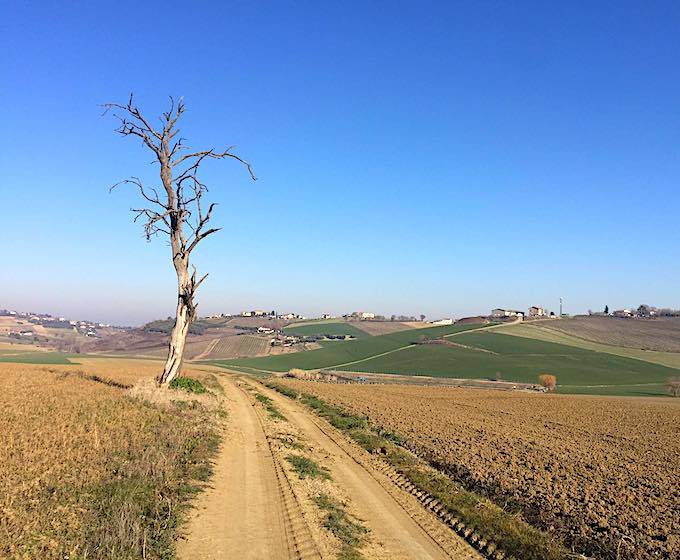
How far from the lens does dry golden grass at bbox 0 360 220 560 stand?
8320mm

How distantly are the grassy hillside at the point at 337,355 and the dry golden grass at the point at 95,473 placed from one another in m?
81.4

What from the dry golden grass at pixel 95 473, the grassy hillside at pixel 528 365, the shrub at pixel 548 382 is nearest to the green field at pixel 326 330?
the grassy hillside at pixel 528 365

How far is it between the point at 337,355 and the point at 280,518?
10826 cm

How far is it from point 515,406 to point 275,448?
3175cm

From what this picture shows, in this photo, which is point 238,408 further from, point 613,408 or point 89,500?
point 613,408

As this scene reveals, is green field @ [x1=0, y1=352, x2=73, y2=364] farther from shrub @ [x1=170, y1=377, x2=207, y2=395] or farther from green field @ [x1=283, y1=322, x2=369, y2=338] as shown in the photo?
green field @ [x1=283, y1=322, x2=369, y2=338]

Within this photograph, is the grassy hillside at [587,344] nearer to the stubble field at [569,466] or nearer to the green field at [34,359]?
the stubble field at [569,466]

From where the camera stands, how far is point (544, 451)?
2189 cm

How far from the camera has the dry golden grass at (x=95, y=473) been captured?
27.3ft

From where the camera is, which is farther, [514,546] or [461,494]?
[461,494]

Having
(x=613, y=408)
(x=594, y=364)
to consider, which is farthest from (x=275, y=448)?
(x=594, y=364)

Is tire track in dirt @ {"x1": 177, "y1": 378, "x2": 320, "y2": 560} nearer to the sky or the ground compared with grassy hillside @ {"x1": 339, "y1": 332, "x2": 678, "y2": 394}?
nearer to the sky

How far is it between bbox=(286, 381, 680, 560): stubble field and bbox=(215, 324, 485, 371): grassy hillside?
7001cm

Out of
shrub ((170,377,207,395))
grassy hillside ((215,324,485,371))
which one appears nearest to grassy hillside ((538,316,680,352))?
grassy hillside ((215,324,485,371))
